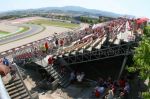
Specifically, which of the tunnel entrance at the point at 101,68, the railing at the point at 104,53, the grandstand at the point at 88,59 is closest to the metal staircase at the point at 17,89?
the grandstand at the point at 88,59

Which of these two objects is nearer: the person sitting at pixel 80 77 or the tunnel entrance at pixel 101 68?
the person sitting at pixel 80 77

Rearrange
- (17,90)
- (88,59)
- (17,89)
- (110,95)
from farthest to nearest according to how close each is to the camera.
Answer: (88,59), (110,95), (17,89), (17,90)

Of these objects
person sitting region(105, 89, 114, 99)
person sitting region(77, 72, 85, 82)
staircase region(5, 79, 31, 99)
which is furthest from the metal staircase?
person sitting region(77, 72, 85, 82)

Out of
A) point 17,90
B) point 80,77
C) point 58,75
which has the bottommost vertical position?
point 80,77

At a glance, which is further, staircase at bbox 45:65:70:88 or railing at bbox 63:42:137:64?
staircase at bbox 45:65:70:88

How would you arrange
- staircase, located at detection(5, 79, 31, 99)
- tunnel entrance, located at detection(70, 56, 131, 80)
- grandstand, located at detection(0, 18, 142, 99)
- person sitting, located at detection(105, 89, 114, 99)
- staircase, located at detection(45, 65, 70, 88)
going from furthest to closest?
tunnel entrance, located at detection(70, 56, 131, 80), staircase, located at detection(45, 65, 70, 88), grandstand, located at detection(0, 18, 142, 99), person sitting, located at detection(105, 89, 114, 99), staircase, located at detection(5, 79, 31, 99)

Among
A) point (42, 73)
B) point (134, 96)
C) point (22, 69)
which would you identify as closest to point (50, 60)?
point (42, 73)

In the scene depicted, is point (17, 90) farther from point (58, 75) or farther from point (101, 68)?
point (101, 68)

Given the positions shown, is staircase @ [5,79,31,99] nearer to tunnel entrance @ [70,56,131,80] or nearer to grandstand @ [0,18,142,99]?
grandstand @ [0,18,142,99]

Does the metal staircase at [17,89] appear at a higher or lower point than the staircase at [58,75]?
higher

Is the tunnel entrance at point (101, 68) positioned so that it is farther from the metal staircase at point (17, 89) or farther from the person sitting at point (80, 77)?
the metal staircase at point (17, 89)

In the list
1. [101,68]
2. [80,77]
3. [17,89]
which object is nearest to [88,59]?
[80,77]

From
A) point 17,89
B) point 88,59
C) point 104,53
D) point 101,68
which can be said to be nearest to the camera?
point 17,89

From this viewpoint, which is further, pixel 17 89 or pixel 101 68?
pixel 101 68
